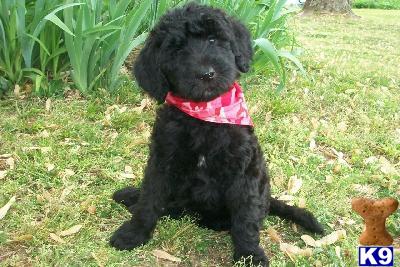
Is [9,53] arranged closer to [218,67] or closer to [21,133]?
[21,133]

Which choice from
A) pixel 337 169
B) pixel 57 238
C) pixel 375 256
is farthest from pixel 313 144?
pixel 375 256

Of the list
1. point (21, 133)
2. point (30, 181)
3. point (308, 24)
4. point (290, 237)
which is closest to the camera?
point (290, 237)

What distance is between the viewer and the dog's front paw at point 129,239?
9.43 feet

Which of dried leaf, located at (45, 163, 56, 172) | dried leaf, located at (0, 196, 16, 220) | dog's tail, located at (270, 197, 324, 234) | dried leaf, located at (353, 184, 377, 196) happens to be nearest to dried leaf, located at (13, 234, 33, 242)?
dried leaf, located at (0, 196, 16, 220)

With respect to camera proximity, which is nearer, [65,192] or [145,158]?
[65,192]

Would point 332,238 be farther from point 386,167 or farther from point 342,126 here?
point 342,126

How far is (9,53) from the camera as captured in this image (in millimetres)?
4531

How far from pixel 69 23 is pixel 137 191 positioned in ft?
5.77

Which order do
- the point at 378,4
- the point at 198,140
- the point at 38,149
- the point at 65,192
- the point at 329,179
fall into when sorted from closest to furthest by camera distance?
the point at 198,140 < the point at 65,192 < the point at 329,179 < the point at 38,149 < the point at 378,4

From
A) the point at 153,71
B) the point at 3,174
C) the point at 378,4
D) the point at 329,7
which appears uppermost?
the point at 153,71

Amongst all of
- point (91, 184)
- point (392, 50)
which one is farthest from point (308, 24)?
point (91, 184)

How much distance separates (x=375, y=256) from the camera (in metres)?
1.82

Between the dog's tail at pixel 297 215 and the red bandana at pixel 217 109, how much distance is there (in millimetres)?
664

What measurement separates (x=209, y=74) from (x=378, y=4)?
2109cm
